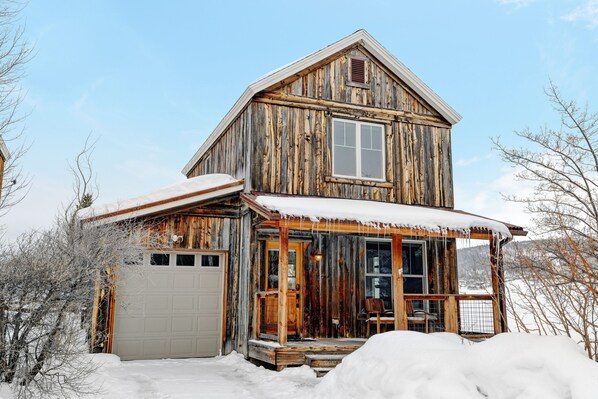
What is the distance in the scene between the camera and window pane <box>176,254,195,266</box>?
11.0 metres

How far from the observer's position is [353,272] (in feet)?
38.6

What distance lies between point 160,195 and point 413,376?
718 centimetres

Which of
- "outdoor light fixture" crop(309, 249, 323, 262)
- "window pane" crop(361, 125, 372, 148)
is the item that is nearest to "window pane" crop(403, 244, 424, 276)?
"outdoor light fixture" crop(309, 249, 323, 262)

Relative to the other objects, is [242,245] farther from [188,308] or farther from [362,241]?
[362,241]

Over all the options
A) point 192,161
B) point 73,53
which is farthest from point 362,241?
point 73,53

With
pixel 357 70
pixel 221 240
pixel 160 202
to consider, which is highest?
pixel 357 70

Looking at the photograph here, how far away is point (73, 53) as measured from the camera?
62.0ft

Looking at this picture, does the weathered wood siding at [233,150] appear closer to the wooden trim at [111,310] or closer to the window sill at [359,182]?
the window sill at [359,182]

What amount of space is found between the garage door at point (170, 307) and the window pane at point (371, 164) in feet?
12.6

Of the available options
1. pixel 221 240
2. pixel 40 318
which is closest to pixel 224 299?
pixel 221 240

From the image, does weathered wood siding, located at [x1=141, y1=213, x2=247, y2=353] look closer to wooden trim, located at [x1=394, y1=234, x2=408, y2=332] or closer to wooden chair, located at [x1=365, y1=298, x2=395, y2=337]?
wooden chair, located at [x1=365, y1=298, x2=395, y2=337]

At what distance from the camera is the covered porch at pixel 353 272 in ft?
30.1

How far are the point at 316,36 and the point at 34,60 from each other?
51539 millimetres

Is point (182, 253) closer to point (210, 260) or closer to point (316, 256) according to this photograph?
point (210, 260)
